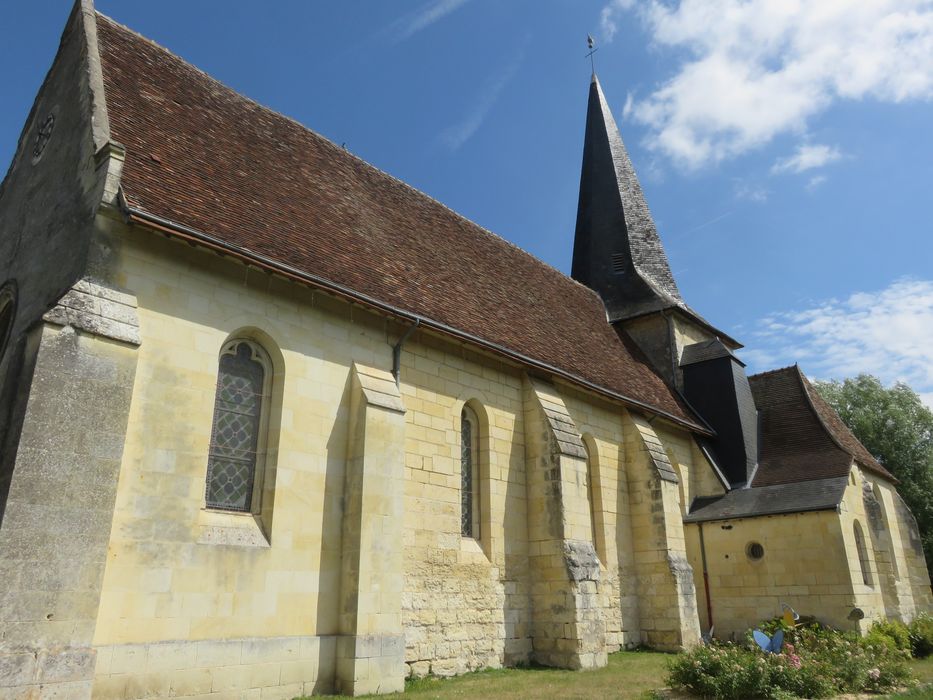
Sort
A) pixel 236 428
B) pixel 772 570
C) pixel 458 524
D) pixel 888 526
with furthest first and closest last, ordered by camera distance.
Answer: pixel 888 526 < pixel 772 570 < pixel 458 524 < pixel 236 428

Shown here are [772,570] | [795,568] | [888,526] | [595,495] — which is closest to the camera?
[595,495]

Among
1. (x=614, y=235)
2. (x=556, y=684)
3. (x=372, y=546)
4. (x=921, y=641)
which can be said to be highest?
Result: (x=614, y=235)

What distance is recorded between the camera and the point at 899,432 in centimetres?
3036

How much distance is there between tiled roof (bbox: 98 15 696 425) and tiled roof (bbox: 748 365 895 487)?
2.99 m

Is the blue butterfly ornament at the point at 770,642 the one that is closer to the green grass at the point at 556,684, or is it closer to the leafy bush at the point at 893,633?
the green grass at the point at 556,684

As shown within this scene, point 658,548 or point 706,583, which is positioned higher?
point 658,548

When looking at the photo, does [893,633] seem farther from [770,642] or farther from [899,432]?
[899,432]

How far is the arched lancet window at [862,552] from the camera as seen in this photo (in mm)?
16281

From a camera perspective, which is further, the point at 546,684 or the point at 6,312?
the point at 6,312

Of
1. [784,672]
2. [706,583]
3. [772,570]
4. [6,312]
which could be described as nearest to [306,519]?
[6,312]

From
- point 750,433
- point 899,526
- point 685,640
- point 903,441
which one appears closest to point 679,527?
point 685,640

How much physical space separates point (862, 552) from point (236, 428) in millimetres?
14678

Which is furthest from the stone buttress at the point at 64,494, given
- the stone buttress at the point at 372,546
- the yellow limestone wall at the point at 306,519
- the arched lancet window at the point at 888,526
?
the arched lancet window at the point at 888,526

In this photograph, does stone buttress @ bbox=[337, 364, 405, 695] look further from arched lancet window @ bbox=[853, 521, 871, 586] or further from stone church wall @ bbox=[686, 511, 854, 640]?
arched lancet window @ bbox=[853, 521, 871, 586]
